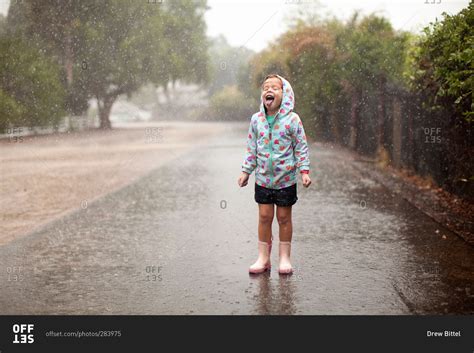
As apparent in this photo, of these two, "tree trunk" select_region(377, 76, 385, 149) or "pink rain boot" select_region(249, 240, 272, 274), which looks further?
"tree trunk" select_region(377, 76, 385, 149)

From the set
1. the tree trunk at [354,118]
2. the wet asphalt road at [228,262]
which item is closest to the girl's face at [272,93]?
the wet asphalt road at [228,262]

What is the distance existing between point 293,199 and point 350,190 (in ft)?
17.3

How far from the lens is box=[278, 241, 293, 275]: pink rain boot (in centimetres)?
484

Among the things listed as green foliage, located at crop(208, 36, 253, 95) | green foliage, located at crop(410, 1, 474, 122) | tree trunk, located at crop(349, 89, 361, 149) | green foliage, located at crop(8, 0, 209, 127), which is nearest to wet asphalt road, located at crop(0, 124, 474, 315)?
green foliage, located at crop(410, 1, 474, 122)

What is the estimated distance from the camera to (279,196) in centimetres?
474

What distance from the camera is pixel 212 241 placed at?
20.4 feet

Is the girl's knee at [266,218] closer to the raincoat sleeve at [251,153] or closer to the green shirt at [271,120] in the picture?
the raincoat sleeve at [251,153]

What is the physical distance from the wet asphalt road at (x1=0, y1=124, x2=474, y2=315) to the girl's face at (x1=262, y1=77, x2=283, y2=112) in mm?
1422

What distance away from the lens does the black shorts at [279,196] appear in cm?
473

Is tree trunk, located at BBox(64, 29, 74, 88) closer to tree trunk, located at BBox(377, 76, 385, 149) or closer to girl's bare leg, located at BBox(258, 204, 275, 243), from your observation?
tree trunk, located at BBox(377, 76, 385, 149)

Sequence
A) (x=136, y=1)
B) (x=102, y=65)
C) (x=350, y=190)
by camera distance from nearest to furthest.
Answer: (x=350, y=190) → (x=136, y=1) → (x=102, y=65)
